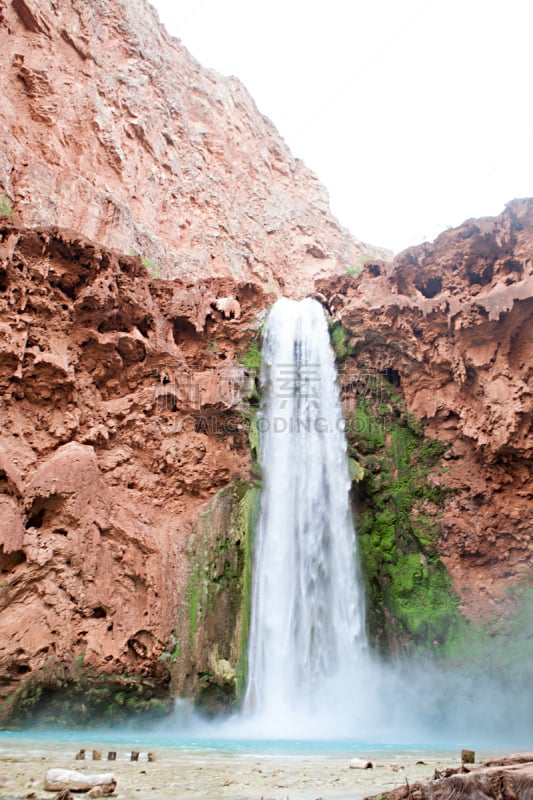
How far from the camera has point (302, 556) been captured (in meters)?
12.5

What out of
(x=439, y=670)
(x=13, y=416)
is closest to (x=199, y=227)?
(x=13, y=416)

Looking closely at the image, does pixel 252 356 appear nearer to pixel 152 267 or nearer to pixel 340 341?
pixel 340 341

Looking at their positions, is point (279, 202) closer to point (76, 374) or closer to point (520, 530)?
point (76, 374)

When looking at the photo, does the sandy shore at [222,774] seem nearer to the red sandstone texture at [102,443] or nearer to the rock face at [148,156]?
the red sandstone texture at [102,443]

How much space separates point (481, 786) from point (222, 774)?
3024 mm

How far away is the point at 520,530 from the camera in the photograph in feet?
40.9

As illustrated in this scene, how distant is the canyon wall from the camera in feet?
34.7

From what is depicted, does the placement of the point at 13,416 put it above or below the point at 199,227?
below

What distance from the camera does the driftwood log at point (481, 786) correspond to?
6.80 feet

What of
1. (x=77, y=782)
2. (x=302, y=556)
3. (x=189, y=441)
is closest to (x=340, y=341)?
(x=189, y=441)

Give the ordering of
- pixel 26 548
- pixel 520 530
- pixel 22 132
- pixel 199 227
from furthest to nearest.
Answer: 1. pixel 199 227
2. pixel 22 132
3. pixel 520 530
4. pixel 26 548

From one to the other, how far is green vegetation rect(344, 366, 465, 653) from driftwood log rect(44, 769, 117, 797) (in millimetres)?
9677

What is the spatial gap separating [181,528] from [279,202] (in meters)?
20.4

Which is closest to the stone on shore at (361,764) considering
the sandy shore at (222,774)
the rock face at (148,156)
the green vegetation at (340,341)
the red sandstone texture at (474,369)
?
the sandy shore at (222,774)
